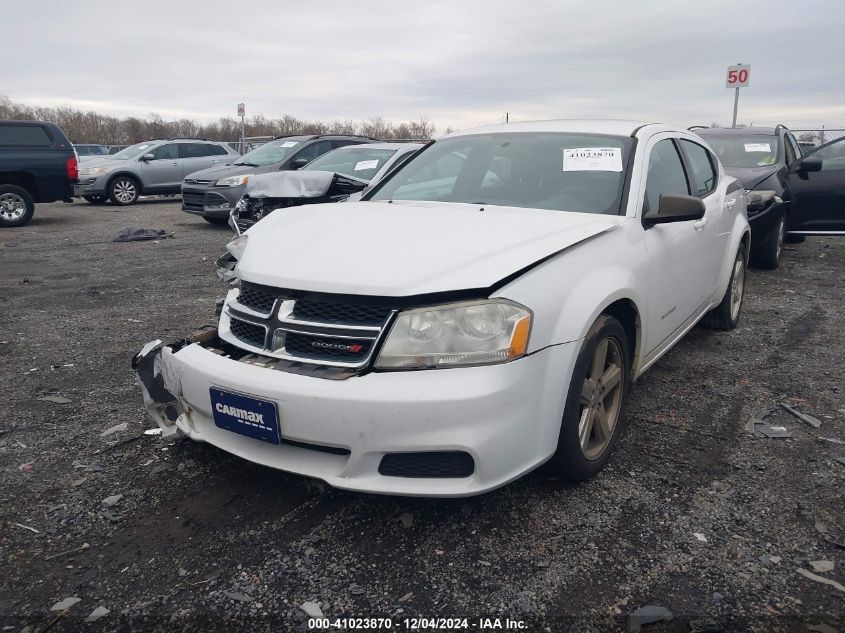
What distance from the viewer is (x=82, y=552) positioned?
2441mm

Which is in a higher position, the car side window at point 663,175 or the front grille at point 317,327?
the car side window at point 663,175

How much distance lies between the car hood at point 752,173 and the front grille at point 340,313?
6.82 m

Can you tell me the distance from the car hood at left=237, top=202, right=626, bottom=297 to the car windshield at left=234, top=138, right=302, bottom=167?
9.24 m

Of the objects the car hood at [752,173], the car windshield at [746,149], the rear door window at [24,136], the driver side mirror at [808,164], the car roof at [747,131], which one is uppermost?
the rear door window at [24,136]

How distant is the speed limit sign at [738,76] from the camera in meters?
15.3

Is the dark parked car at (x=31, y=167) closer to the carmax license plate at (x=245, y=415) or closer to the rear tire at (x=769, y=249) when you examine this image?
the rear tire at (x=769, y=249)

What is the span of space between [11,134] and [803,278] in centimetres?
1293

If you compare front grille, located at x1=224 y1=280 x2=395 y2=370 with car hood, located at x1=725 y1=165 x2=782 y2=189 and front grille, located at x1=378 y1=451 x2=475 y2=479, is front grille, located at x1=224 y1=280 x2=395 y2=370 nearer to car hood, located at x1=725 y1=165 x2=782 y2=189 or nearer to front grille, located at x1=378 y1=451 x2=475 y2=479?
front grille, located at x1=378 y1=451 x2=475 y2=479

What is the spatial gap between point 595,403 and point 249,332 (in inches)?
58.7

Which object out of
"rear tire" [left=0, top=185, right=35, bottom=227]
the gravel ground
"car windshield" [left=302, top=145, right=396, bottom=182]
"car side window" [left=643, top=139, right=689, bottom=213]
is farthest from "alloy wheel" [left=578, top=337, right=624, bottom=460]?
"rear tire" [left=0, top=185, right=35, bottom=227]

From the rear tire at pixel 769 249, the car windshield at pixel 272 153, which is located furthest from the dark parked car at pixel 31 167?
the rear tire at pixel 769 249

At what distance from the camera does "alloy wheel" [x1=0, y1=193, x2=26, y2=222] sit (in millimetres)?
12357

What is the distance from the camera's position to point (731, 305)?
5.23 meters

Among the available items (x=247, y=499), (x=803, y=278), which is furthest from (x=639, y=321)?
(x=803, y=278)
